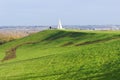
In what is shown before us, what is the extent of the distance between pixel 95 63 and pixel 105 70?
14.2 ft

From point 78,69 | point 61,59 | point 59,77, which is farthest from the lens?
point 61,59

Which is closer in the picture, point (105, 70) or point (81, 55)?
point (105, 70)

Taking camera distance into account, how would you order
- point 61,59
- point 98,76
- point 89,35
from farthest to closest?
point 89,35, point 61,59, point 98,76

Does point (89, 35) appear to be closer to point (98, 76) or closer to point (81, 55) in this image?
point (81, 55)

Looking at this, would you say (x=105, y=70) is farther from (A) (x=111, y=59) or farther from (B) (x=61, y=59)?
(B) (x=61, y=59)

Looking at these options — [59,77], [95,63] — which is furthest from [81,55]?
[59,77]

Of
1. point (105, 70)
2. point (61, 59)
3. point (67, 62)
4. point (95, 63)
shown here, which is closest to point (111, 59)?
point (95, 63)

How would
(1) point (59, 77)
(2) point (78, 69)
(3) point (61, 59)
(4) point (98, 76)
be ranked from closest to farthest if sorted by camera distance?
(4) point (98, 76) → (1) point (59, 77) → (2) point (78, 69) → (3) point (61, 59)

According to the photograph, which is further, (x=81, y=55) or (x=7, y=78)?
(x=81, y=55)

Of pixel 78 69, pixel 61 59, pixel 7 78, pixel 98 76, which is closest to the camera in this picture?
pixel 98 76

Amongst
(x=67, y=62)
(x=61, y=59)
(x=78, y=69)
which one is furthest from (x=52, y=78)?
(x=61, y=59)

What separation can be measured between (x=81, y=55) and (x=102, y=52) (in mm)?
2755

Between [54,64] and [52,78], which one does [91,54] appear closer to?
[54,64]

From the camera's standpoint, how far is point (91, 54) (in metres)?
40.1
